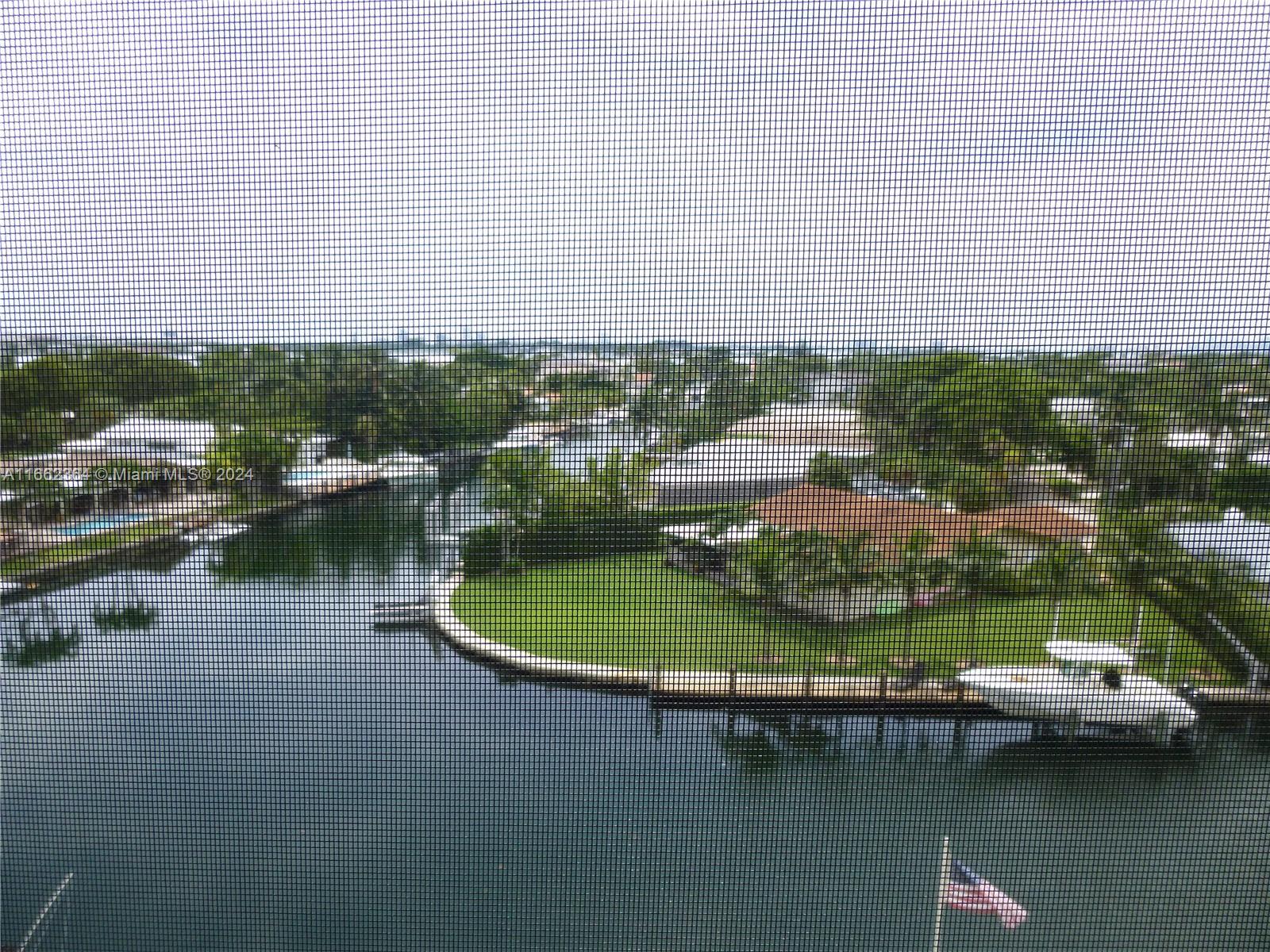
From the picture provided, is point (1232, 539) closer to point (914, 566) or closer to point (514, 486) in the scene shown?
point (914, 566)

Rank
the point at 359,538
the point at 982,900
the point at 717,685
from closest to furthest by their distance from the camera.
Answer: the point at 982,900
the point at 359,538
the point at 717,685

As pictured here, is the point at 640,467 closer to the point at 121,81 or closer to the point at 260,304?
the point at 260,304

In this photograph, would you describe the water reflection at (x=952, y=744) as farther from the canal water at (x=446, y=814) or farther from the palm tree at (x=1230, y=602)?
the palm tree at (x=1230, y=602)

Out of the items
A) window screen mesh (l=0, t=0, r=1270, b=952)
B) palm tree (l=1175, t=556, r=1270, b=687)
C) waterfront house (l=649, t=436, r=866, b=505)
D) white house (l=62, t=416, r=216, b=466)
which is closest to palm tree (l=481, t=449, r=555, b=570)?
window screen mesh (l=0, t=0, r=1270, b=952)

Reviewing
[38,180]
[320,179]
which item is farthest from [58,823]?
[320,179]

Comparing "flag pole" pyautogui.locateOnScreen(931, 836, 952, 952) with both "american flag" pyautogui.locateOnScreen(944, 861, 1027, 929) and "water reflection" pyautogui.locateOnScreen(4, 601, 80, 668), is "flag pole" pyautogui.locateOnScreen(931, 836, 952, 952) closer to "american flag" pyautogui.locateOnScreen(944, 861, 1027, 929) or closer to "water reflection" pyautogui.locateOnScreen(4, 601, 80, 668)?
"american flag" pyautogui.locateOnScreen(944, 861, 1027, 929)

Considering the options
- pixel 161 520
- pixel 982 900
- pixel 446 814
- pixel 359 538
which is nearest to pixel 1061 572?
pixel 982 900

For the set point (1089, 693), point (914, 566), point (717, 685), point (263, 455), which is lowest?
point (717, 685)

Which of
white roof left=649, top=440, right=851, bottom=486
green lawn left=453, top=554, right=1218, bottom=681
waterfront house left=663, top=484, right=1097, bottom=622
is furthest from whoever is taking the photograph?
waterfront house left=663, top=484, right=1097, bottom=622
